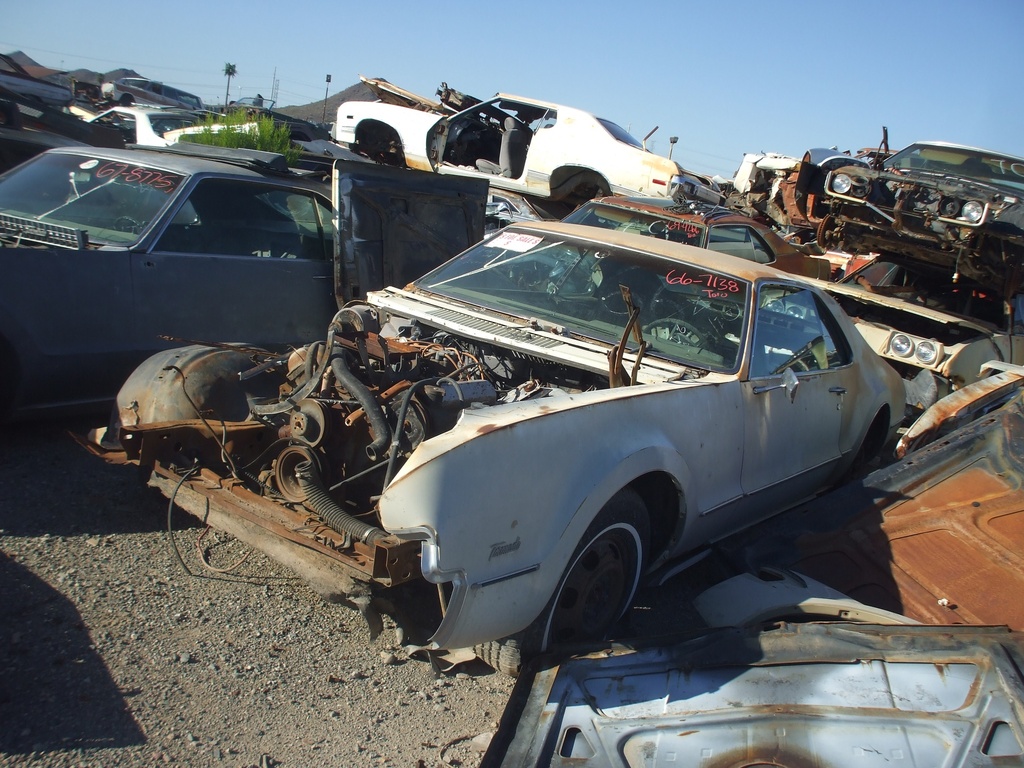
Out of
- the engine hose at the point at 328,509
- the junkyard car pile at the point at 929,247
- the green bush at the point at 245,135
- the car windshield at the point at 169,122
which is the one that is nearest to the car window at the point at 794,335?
the engine hose at the point at 328,509

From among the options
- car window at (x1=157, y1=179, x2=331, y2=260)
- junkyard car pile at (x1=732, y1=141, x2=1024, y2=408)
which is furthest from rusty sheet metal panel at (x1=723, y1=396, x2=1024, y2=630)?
car window at (x1=157, y1=179, x2=331, y2=260)

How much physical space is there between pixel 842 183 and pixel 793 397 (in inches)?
147

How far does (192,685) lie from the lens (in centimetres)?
268

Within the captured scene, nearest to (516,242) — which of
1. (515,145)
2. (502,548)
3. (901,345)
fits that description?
(502,548)

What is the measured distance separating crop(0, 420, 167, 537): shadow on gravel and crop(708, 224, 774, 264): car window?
18.8 ft

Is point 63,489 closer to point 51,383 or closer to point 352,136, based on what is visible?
point 51,383

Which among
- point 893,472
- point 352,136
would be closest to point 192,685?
point 893,472

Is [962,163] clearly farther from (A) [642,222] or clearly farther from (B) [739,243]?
(A) [642,222]

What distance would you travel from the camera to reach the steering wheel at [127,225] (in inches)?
186

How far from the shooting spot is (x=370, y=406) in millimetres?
3066

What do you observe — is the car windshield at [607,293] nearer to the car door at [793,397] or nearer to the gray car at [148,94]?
the car door at [793,397]

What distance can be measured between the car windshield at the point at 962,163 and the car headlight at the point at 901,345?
1.58 meters

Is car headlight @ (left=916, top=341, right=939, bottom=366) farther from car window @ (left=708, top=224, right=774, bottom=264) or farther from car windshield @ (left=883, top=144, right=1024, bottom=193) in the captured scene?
car window @ (left=708, top=224, right=774, bottom=264)

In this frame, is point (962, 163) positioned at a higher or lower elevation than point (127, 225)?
higher
